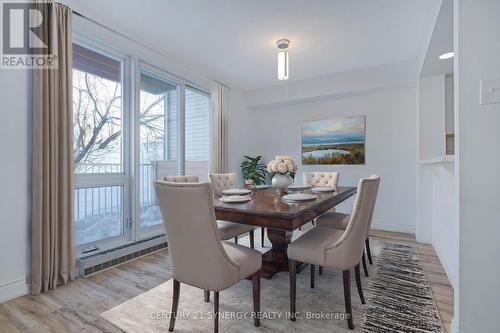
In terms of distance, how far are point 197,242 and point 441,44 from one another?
2.97 m

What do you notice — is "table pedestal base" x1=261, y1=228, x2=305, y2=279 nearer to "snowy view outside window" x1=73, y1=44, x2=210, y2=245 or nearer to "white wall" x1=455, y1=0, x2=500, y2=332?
"white wall" x1=455, y1=0, x2=500, y2=332

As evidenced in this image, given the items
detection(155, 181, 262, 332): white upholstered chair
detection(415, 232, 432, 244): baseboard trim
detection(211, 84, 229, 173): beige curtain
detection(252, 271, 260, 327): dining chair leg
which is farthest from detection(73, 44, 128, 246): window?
detection(415, 232, 432, 244): baseboard trim

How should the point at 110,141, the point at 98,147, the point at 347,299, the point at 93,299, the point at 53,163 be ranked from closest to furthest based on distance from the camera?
1. the point at 347,299
2. the point at 93,299
3. the point at 53,163
4. the point at 98,147
5. the point at 110,141

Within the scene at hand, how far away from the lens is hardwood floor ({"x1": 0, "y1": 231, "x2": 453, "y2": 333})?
164 centimetres

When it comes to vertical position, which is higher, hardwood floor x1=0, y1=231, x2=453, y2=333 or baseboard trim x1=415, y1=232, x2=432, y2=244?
baseboard trim x1=415, y1=232, x2=432, y2=244

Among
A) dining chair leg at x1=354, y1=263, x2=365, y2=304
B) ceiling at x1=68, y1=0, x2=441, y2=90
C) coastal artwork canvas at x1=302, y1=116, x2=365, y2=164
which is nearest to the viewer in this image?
dining chair leg at x1=354, y1=263, x2=365, y2=304

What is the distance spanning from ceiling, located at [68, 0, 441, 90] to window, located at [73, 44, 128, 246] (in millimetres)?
535

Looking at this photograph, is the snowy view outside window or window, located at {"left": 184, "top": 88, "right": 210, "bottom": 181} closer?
the snowy view outside window

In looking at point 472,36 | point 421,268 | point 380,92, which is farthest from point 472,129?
point 380,92

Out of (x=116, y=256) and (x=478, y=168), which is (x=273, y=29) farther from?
(x=116, y=256)

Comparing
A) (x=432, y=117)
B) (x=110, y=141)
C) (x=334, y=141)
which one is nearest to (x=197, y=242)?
(x=110, y=141)


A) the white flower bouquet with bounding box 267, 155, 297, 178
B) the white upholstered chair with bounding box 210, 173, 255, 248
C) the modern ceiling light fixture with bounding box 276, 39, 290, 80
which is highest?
the modern ceiling light fixture with bounding box 276, 39, 290, 80

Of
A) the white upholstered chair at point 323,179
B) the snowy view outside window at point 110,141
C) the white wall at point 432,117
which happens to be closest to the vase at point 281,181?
the white upholstered chair at point 323,179

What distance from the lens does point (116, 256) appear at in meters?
2.65
